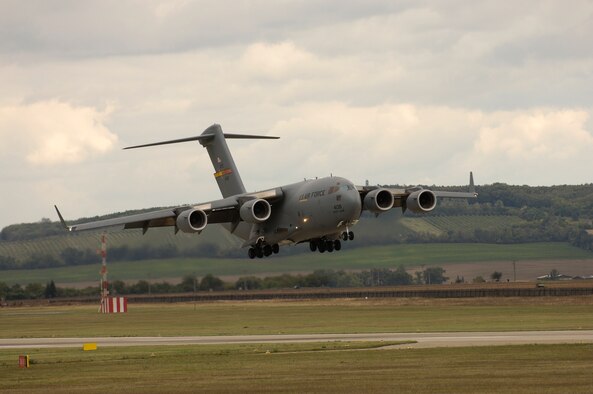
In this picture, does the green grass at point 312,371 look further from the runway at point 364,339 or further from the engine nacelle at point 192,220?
the engine nacelle at point 192,220

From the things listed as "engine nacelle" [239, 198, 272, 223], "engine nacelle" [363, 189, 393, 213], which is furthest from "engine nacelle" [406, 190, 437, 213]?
"engine nacelle" [239, 198, 272, 223]

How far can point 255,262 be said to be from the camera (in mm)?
108375

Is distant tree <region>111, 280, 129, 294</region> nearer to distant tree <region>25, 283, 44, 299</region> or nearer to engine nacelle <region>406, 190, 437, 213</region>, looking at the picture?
distant tree <region>25, 283, 44, 299</region>

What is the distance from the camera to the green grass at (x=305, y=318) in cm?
6194

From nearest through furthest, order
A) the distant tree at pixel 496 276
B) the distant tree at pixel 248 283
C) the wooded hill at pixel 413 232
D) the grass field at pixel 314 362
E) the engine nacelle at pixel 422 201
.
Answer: the grass field at pixel 314 362, the engine nacelle at pixel 422 201, the wooded hill at pixel 413 232, the distant tree at pixel 248 283, the distant tree at pixel 496 276

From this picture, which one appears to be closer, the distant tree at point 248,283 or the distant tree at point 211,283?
the distant tree at point 211,283

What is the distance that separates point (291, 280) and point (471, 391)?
254 feet

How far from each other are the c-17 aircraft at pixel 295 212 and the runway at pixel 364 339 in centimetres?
445

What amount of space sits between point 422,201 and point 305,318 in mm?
24429

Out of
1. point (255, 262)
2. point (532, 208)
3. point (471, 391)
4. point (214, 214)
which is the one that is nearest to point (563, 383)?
point (471, 391)

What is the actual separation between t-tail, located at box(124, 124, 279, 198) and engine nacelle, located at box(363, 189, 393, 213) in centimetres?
1015

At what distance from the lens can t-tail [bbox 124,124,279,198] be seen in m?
59.2

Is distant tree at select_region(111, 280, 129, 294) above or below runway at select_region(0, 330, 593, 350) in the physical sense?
above

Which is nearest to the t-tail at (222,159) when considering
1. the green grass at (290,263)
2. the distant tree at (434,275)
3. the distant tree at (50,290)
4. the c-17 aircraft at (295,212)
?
the c-17 aircraft at (295,212)
